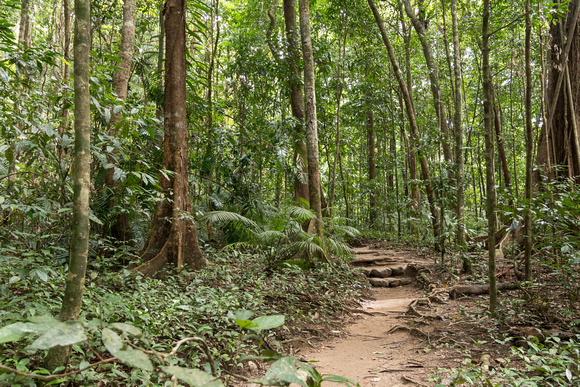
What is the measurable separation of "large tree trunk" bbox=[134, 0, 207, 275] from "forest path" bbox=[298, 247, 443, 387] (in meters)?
2.29

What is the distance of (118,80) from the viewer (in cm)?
596

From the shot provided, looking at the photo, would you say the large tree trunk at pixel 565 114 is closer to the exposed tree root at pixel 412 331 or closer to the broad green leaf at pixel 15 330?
the exposed tree root at pixel 412 331

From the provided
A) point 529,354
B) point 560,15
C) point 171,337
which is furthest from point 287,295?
point 560,15

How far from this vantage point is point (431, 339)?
13.4 ft

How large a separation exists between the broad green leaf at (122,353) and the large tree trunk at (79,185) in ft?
3.82

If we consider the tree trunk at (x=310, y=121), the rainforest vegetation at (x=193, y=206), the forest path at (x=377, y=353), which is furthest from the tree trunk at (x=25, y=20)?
the forest path at (x=377, y=353)

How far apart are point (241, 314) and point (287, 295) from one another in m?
3.89

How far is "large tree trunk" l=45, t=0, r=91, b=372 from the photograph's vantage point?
1876 millimetres

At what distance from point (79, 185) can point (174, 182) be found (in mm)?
3297

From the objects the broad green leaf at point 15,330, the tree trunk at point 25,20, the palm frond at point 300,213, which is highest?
the tree trunk at point 25,20

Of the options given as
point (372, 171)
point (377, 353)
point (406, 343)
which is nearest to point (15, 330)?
point (377, 353)

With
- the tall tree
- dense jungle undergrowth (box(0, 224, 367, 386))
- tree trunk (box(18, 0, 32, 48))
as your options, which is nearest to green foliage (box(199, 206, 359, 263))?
dense jungle undergrowth (box(0, 224, 367, 386))

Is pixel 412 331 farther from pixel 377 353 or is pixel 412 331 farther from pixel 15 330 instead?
pixel 15 330

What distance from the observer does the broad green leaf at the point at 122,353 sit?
86 centimetres
